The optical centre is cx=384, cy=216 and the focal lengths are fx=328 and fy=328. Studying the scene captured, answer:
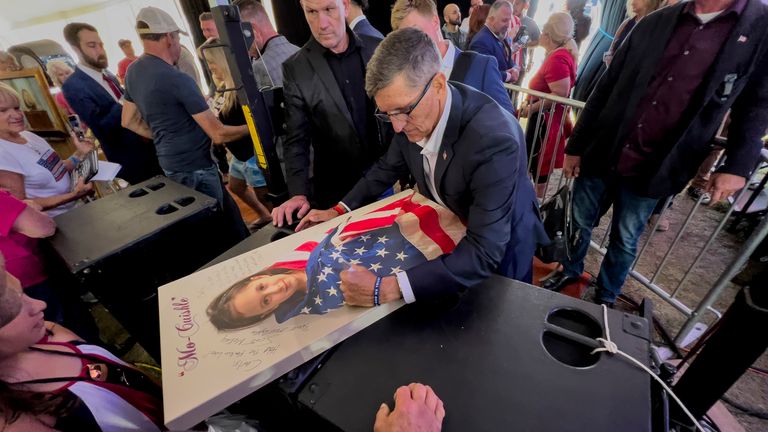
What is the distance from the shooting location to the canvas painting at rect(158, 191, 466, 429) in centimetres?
70

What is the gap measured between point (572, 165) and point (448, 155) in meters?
1.44

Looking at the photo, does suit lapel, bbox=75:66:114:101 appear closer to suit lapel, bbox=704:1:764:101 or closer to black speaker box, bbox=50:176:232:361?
black speaker box, bbox=50:176:232:361

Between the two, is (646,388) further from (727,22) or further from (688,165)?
(727,22)

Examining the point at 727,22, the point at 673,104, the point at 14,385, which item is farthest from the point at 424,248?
the point at 727,22

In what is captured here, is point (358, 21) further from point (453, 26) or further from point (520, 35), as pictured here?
point (453, 26)

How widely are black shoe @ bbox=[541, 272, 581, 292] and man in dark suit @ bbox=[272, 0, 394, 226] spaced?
1.54 m

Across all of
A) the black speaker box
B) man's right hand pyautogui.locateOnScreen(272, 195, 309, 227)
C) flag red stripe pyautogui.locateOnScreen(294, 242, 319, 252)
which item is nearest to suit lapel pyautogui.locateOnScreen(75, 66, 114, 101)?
the black speaker box

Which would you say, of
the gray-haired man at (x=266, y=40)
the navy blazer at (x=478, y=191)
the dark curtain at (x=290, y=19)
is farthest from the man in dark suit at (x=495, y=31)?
the dark curtain at (x=290, y=19)

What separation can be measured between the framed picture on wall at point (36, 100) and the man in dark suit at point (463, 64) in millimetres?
3693

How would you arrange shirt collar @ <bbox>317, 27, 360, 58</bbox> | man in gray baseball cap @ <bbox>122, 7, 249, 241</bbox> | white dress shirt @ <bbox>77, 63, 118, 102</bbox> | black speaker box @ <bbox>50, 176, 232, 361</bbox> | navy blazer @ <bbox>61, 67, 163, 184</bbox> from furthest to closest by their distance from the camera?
white dress shirt @ <bbox>77, 63, 118, 102</bbox>
navy blazer @ <bbox>61, 67, 163, 184</bbox>
man in gray baseball cap @ <bbox>122, 7, 249, 241</bbox>
shirt collar @ <bbox>317, 27, 360, 58</bbox>
black speaker box @ <bbox>50, 176, 232, 361</bbox>

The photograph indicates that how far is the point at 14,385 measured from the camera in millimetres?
734

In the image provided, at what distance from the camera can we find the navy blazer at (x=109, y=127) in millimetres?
2650

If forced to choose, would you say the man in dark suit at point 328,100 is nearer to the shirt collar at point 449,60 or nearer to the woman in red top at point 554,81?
the shirt collar at point 449,60
